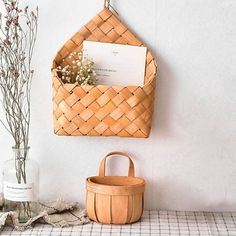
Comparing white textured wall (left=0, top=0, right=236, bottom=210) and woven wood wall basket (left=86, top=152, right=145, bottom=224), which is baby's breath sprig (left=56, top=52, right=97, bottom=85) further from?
woven wood wall basket (left=86, top=152, right=145, bottom=224)

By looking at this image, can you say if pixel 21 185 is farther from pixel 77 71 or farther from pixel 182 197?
pixel 182 197

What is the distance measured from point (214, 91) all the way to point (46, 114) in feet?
1.63

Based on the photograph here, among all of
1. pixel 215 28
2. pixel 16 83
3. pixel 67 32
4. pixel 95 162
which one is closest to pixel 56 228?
pixel 95 162

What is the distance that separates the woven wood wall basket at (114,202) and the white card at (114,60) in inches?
11.8

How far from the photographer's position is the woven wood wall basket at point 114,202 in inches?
66.8

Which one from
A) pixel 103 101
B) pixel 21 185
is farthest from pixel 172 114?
pixel 21 185

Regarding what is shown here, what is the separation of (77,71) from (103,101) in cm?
13

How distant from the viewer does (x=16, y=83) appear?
1756 mm

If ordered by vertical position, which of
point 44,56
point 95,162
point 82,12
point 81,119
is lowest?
point 95,162

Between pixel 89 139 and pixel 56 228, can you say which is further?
pixel 89 139

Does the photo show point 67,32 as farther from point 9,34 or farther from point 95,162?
point 95,162

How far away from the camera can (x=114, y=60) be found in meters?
1.78

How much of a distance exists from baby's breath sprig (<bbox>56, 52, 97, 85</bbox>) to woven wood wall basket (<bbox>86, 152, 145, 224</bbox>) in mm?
286

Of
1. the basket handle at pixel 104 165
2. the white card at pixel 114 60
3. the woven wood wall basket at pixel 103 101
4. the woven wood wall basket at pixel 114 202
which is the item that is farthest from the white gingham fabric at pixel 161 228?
the white card at pixel 114 60
